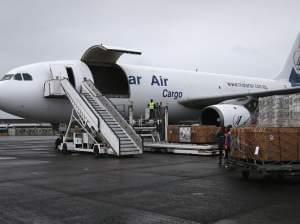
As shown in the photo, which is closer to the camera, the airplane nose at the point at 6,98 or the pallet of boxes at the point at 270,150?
the pallet of boxes at the point at 270,150

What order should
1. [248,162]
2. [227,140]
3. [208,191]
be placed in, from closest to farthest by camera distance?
1. [208,191]
2. [248,162]
3. [227,140]

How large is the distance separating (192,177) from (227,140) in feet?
9.26

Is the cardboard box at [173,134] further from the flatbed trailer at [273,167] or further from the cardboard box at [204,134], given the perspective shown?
the flatbed trailer at [273,167]

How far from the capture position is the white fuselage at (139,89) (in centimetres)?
1759

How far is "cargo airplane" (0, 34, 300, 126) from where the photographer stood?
58.3 ft

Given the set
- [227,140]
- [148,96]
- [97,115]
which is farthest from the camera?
[148,96]

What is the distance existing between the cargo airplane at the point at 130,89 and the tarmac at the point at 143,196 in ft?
20.3

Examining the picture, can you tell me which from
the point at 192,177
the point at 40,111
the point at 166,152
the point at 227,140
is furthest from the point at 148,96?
the point at 192,177

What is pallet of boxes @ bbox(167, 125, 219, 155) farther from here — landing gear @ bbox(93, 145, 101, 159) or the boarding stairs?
landing gear @ bbox(93, 145, 101, 159)

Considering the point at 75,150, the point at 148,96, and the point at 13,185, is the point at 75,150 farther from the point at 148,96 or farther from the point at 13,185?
the point at 13,185

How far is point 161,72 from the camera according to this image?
21.9 metres

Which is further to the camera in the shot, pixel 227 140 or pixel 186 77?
pixel 186 77

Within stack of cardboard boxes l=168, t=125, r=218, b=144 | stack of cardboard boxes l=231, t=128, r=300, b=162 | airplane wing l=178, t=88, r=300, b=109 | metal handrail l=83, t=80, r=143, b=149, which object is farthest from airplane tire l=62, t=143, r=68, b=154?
stack of cardboard boxes l=231, t=128, r=300, b=162

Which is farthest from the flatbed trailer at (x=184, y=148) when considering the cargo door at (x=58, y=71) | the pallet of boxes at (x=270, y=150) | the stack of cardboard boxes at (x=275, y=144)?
the stack of cardboard boxes at (x=275, y=144)
